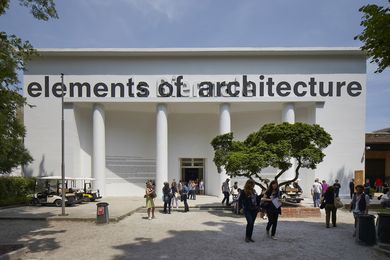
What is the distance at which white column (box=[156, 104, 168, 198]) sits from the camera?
68.6ft

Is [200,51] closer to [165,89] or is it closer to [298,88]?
[165,89]

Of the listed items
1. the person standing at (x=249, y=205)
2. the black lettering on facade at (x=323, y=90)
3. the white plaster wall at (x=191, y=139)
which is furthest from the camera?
the white plaster wall at (x=191, y=139)

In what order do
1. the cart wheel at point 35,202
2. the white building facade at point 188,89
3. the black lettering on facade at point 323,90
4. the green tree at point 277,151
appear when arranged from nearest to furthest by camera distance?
the green tree at point 277,151
the cart wheel at point 35,202
the white building facade at point 188,89
the black lettering on facade at point 323,90

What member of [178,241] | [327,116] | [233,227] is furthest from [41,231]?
[327,116]

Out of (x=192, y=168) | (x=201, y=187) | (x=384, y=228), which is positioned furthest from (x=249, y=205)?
(x=192, y=168)

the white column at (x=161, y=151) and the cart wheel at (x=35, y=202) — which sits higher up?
the white column at (x=161, y=151)

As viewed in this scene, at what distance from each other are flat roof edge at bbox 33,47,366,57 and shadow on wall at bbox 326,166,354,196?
8.39 m

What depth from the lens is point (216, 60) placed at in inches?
841

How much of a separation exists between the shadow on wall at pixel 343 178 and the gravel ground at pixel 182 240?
9438mm

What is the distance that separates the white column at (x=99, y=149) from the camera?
21.1 meters

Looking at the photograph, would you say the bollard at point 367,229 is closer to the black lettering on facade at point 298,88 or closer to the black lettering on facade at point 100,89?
the black lettering on facade at point 298,88

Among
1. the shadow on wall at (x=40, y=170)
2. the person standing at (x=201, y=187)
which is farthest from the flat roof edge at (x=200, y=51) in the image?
the person standing at (x=201, y=187)

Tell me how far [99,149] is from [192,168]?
7870 mm

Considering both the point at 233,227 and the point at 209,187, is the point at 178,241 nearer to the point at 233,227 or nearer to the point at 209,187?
the point at 233,227
